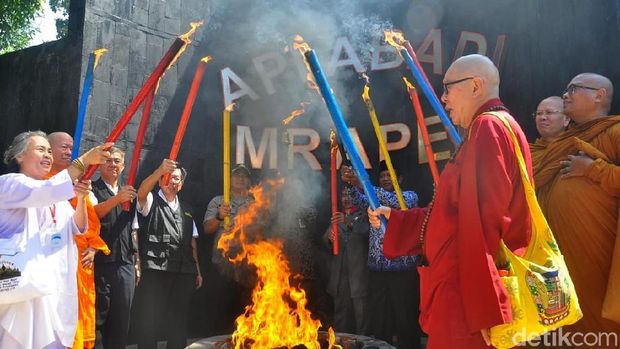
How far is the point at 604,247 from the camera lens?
346cm

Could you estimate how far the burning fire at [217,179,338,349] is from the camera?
14.1ft

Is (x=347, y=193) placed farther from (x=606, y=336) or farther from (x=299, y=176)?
(x=606, y=336)

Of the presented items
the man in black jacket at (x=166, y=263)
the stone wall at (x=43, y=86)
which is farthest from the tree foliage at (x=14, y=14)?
the man in black jacket at (x=166, y=263)

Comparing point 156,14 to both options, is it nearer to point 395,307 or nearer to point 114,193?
point 114,193

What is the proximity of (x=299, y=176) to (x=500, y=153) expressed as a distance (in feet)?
16.4

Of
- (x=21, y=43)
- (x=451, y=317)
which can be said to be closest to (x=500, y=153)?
(x=451, y=317)

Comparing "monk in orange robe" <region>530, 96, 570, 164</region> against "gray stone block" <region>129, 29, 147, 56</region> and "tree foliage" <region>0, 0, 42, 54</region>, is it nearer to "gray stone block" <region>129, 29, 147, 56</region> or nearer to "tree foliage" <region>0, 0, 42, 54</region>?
"gray stone block" <region>129, 29, 147, 56</region>

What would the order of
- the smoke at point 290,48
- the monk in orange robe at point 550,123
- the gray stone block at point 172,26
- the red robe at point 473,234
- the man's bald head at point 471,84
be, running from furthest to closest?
1. the smoke at point 290,48
2. the gray stone block at point 172,26
3. the monk in orange robe at point 550,123
4. the man's bald head at point 471,84
5. the red robe at point 473,234

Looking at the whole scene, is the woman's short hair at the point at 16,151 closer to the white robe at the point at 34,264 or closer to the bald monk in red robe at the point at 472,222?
the white robe at the point at 34,264

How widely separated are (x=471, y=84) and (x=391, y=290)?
3388mm

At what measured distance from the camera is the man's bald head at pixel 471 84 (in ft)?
8.35

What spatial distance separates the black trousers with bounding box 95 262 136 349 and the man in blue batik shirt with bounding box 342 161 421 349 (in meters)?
2.36

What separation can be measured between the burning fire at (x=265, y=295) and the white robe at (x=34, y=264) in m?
1.25

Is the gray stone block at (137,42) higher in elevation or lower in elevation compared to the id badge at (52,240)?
higher
